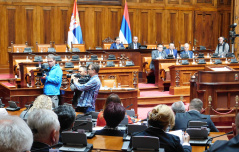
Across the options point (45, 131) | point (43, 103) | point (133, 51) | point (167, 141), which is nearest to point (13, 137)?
point (45, 131)

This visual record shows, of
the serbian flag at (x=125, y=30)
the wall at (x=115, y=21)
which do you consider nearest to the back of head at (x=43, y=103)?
the wall at (x=115, y=21)

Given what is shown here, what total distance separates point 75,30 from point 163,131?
11.0 meters

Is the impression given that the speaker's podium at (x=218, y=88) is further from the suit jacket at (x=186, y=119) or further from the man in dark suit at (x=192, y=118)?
the suit jacket at (x=186, y=119)

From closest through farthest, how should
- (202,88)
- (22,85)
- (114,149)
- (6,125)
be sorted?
(6,125) → (114,149) → (202,88) → (22,85)

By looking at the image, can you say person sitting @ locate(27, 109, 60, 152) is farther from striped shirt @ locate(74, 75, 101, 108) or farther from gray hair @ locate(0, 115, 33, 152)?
striped shirt @ locate(74, 75, 101, 108)

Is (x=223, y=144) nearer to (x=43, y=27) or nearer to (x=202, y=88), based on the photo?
(x=202, y=88)

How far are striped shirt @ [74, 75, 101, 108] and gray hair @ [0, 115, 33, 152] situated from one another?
14.0 feet

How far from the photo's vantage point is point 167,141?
2.94m

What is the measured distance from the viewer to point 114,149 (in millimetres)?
2965

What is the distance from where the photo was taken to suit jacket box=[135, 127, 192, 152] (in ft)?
9.59

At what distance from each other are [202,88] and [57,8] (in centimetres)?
824

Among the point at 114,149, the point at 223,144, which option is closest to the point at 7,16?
the point at 114,149

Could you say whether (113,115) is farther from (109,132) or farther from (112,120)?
(109,132)

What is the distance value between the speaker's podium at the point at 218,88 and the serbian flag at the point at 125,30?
6.82 m
